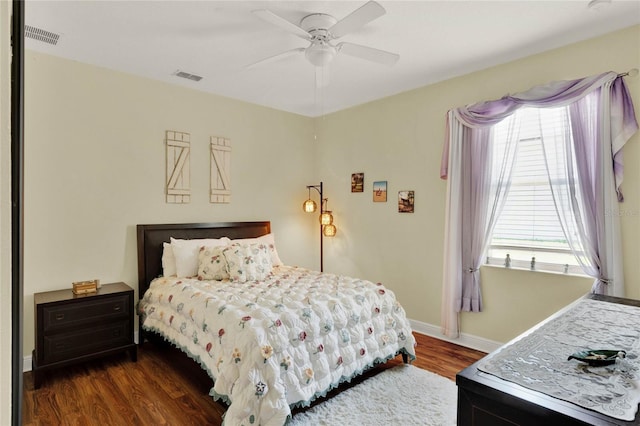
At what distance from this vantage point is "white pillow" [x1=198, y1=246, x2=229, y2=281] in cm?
345

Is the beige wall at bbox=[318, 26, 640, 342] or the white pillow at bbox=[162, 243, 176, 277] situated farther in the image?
the white pillow at bbox=[162, 243, 176, 277]

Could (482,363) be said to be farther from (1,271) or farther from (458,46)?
(458,46)

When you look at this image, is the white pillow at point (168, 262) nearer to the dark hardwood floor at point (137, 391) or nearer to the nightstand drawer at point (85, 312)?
the nightstand drawer at point (85, 312)

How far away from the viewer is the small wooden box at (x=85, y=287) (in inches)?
119

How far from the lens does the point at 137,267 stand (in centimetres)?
367

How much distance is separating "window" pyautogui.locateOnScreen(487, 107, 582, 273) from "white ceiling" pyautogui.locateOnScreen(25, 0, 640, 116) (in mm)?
640

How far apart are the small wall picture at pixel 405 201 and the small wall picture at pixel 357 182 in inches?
23.7

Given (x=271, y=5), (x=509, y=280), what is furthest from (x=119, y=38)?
(x=509, y=280)

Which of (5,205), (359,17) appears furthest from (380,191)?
(5,205)

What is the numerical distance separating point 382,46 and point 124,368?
140 inches

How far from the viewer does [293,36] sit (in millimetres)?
2863

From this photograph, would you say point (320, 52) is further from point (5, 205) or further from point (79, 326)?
point (79, 326)

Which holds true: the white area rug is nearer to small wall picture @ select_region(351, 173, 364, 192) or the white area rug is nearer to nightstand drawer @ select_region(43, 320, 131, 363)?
nightstand drawer @ select_region(43, 320, 131, 363)

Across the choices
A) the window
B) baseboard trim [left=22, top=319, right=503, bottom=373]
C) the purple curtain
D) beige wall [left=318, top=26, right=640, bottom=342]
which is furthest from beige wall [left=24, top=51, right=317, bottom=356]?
the window
